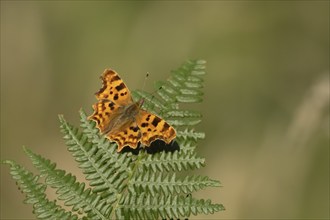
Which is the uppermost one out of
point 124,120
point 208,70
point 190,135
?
point 208,70

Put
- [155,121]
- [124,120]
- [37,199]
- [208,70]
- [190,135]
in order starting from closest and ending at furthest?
[37,199]
[190,135]
[155,121]
[124,120]
[208,70]

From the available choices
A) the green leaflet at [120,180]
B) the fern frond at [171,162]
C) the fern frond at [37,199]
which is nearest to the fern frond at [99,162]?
the green leaflet at [120,180]

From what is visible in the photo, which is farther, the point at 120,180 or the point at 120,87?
the point at 120,87

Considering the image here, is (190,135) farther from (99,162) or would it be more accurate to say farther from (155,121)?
(99,162)

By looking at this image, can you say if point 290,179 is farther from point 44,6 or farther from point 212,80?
point 44,6

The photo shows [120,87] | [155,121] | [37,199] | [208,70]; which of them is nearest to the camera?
[37,199]

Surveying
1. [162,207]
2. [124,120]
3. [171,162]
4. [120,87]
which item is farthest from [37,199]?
[120,87]

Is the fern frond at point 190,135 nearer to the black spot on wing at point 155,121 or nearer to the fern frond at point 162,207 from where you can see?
the black spot on wing at point 155,121

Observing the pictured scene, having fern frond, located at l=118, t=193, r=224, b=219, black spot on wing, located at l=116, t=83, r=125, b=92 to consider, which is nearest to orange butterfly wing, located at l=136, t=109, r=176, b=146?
fern frond, located at l=118, t=193, r=224, b=219
